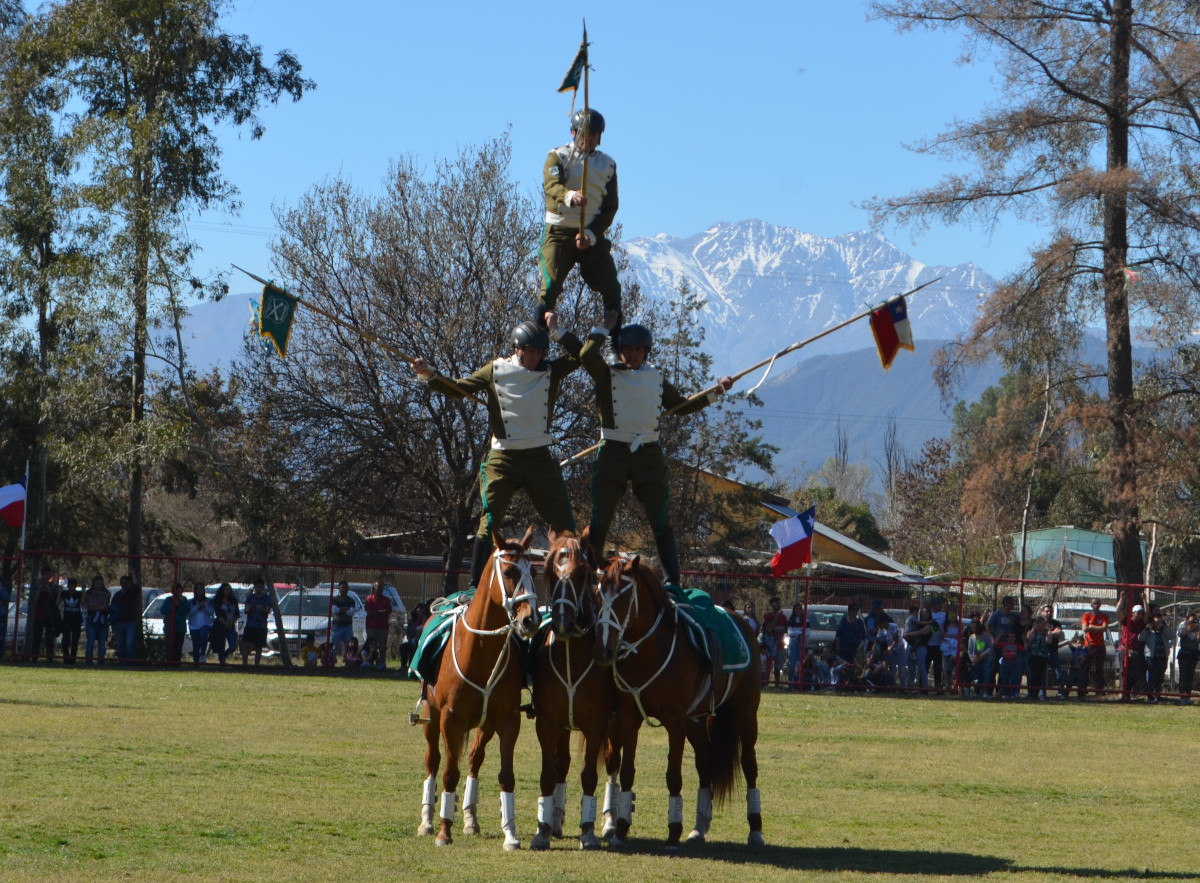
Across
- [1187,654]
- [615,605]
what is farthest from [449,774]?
[1187,654]

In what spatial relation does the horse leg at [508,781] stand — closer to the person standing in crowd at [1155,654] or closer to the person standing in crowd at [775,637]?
the person standing in crowd at [775,637]

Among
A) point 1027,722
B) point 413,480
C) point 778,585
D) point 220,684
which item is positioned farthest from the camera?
point 413,480

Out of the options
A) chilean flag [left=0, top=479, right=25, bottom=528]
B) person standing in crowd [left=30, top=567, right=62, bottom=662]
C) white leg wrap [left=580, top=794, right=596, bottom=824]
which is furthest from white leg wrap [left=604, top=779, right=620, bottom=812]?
chilean flag [left=0, top=479, right=25, bottom=528]

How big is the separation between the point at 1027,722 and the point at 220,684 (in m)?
13.2

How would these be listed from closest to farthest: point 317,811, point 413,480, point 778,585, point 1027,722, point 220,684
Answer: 1. point 317,811
2. point 1027,722
3. point 220,684
4. point 778,585
5. point 413,480

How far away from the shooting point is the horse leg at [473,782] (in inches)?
386

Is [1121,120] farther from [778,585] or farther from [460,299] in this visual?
[460,299]

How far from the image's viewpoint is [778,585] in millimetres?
27797

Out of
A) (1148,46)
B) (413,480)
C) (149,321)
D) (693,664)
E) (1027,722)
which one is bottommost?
(1027,722)

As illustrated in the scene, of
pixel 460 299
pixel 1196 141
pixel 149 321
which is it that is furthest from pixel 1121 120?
pixel 149 321

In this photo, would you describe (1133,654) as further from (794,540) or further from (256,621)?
(256,621)

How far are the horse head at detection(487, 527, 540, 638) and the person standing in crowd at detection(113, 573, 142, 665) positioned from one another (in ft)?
59.6

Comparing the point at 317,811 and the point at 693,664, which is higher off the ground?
the point at 693,664

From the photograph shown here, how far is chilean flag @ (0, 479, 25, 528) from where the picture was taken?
89.4ft
